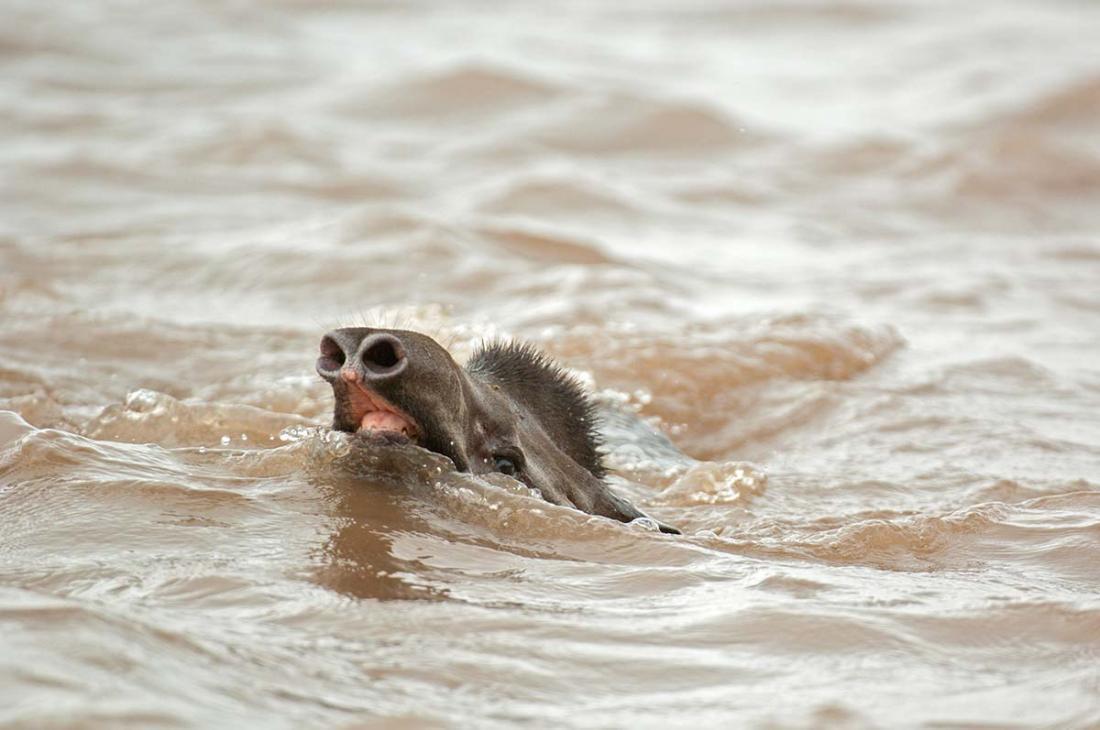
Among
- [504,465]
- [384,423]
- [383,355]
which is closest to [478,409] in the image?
[504,465]

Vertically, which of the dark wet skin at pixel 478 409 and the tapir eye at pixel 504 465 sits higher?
the dark wet skin at pixel 478 409

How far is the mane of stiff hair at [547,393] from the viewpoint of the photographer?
555 cm

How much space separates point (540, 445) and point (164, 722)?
2.02m

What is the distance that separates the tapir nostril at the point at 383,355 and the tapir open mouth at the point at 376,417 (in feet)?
0.25

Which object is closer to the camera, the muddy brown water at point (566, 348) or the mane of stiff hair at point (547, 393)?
the muddy brown water at point (566, 348)

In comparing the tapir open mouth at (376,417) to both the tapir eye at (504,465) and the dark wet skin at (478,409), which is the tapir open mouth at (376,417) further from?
the tapir eye at (504,465)

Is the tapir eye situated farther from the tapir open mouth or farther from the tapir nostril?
the tapir nostril

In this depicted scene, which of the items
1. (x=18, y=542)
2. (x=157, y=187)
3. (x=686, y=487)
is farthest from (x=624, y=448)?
(x=157, y=187)

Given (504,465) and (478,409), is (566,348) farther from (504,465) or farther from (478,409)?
(478,409)

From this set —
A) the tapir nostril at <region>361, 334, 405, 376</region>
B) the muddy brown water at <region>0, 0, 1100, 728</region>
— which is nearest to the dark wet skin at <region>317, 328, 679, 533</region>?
the tapir nostril at <region>361, 334, 405, 376</region>

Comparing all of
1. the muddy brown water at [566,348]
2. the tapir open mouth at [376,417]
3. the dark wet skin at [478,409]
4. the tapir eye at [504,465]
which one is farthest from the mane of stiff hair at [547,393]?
the tapir open mouth at [376,417]

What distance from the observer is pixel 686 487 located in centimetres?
698

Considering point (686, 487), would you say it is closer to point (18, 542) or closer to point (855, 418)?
point (855, 418)

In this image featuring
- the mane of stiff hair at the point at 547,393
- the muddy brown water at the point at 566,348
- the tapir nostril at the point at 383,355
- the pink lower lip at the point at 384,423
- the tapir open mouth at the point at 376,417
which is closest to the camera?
the muddy brown water at the point at 566,348
